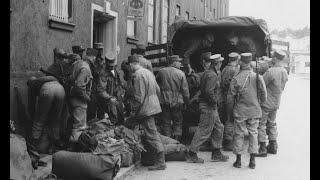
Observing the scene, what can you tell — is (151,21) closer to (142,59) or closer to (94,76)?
(142,59)

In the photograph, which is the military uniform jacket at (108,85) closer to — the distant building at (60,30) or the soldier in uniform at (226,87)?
the distant building at (60,30)

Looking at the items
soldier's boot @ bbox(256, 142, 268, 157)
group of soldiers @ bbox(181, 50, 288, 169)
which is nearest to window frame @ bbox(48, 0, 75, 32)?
group of soldiers @ bbox(181, 50, 288, 169)

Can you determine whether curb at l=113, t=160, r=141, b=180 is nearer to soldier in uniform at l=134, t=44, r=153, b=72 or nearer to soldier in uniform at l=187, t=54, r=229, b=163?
soldier in uniform at l=187, t=54, r=229, b=163

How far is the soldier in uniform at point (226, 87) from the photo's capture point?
9.26 meters

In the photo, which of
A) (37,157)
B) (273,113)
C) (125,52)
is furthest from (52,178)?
(125,52)

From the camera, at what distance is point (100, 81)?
29.6ft

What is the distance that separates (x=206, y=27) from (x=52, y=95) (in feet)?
15.9

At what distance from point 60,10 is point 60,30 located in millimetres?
498

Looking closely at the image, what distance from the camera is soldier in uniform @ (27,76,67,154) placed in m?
7.45

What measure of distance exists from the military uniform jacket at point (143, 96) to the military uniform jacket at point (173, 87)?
6.56 feet

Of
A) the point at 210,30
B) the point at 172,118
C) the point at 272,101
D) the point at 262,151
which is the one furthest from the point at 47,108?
the point at 210,30

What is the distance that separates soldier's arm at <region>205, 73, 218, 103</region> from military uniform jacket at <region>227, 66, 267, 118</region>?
0.38m

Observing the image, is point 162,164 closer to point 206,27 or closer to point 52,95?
point 52,95

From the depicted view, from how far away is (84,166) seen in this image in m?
5.88
